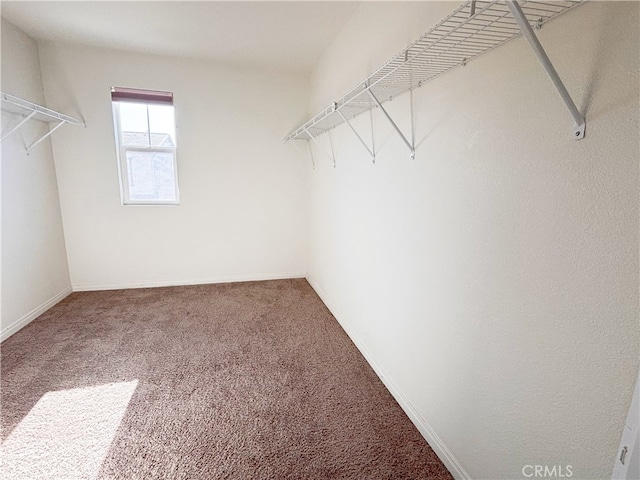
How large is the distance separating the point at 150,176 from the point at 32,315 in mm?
1659

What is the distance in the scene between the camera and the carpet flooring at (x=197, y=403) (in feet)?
4.43

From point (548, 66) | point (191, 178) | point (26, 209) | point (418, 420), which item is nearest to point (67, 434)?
point (418, 420)

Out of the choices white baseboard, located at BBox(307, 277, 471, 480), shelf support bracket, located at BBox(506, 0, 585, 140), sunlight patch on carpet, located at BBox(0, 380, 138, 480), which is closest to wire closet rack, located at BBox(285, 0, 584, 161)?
shelf support bracket, located at BBox(506, 0, 585, 140)

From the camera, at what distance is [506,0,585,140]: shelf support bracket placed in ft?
2.28

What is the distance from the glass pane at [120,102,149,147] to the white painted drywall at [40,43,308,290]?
0.48 ft

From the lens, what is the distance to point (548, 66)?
29.5 inches

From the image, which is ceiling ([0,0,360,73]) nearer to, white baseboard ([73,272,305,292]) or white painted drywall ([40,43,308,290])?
white painted drywall ([40,43,308,290])

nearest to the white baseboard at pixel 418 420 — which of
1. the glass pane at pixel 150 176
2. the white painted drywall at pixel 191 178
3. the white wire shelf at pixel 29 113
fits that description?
the white painted drywall at pixel 191 178

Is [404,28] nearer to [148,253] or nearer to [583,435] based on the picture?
[583,435]

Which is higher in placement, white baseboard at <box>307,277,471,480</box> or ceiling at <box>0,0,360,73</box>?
ceiling at <box>0,0,360,73</box>

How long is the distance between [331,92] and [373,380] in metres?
2.36

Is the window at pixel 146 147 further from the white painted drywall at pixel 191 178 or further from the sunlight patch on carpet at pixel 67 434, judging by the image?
the sunlight patch on carpet at pixel 67 434

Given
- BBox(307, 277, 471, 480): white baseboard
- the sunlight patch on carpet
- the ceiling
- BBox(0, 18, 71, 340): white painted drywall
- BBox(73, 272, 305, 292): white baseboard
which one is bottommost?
the sunlight patch on carpet

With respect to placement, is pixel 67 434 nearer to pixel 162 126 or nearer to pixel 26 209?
pixel 26 209
